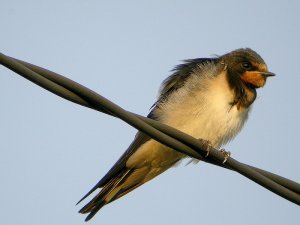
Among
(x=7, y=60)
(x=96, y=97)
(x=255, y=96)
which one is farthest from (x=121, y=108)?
(x=255, y=96)

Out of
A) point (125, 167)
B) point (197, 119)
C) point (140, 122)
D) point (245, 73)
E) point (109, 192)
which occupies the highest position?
point (245, 73)

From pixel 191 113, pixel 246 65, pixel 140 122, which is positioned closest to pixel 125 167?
pixel 191 113

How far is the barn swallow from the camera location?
463 cm

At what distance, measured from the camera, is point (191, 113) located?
4.70m

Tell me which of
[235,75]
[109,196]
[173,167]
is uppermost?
[235,75]

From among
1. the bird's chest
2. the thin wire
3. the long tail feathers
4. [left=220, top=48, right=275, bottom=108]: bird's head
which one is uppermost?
[left=220, top=48, right=275, bottom=108]: bird's head

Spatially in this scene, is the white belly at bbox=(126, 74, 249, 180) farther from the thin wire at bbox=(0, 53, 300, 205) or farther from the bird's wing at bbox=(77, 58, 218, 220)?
the thin wire at bbox=(0, 53, 300, 205)

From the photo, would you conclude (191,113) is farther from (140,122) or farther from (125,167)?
(140,122)

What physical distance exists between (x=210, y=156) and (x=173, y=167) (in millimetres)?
1880

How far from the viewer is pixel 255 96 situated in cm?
513

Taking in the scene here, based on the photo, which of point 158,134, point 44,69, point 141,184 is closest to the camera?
point 44,69

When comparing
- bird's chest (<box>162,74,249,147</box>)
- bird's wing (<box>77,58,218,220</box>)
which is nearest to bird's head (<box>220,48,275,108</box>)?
bird's chest (<box>162,74,249,147</box>)

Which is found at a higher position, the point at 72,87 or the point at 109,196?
the point at 72,87

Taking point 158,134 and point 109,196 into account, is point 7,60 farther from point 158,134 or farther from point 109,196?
point 109,196
